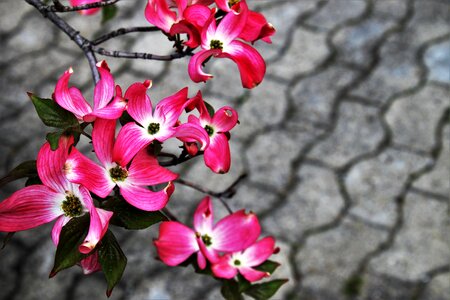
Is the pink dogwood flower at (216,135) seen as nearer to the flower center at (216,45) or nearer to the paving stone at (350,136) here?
the flower center at (216,45)

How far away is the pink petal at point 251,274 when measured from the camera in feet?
3.15

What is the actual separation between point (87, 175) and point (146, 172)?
7 centimetres

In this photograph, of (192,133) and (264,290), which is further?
(264,290)

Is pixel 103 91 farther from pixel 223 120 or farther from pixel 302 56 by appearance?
pixel 302 56

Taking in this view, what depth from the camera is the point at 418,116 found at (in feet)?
7.55

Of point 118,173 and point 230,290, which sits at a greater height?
point 118,173

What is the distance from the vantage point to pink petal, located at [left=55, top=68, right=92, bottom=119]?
0.77 metres

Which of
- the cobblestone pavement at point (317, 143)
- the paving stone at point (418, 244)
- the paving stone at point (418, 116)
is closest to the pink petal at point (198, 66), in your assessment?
the cobblestone pavement at point (317, 143)

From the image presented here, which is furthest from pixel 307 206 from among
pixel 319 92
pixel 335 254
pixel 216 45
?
pixel 216 45

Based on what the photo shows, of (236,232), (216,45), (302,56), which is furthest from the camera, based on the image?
(302,56)

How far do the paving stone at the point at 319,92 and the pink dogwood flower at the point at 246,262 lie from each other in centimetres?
135

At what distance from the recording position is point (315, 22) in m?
2.63

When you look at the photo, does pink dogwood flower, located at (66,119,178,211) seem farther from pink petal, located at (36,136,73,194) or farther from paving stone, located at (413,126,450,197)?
paving stone, located at (413,126,450,197)

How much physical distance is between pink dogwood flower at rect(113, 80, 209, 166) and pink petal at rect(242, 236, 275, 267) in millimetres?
278
